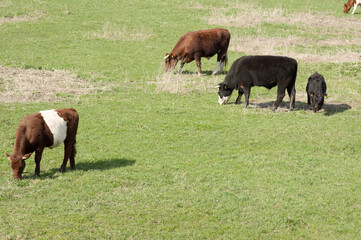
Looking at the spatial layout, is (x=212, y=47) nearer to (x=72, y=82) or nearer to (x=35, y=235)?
(x=72, y=82)

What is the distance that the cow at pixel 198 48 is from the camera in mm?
21656

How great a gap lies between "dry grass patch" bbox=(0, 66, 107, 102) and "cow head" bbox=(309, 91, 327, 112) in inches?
304

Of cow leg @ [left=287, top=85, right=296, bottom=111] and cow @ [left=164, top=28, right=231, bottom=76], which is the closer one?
cow leg @ [left=287, top=85, right=296, bottom=111]

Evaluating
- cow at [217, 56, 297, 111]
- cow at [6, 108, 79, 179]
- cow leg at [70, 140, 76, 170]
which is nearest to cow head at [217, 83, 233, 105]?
cow at [217, 56, 297, 111]

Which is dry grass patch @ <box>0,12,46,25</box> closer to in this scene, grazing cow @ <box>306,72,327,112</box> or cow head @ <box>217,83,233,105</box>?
cow head @ <box>217,83,233,105</box>

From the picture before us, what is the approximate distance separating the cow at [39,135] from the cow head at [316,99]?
28.5 feet

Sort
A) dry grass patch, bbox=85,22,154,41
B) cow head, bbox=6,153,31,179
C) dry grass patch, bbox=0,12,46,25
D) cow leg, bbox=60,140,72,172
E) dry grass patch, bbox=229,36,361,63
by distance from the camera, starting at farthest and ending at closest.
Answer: dry grass patch, bbox=0,12,46,25, dry grass patch, bbox=85,22,154,41, dry grass patch, bbox=229,36,361,63, cow leg, bbox=60,140,72,172, cow head, bbox=6,153,31,179

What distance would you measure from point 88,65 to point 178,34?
336 inches

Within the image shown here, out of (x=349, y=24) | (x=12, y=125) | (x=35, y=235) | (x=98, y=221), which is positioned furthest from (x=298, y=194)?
(x=349, y=24)

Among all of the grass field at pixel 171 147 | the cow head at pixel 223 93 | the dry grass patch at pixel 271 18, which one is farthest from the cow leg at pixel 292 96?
the dry grass patch at pixel 271 18

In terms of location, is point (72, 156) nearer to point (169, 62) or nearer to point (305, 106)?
point (305, 106)

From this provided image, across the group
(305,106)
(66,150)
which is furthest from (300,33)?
(66,150)

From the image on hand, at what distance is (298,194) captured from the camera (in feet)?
34.2

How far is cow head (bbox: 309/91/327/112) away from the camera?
53.0 ft
